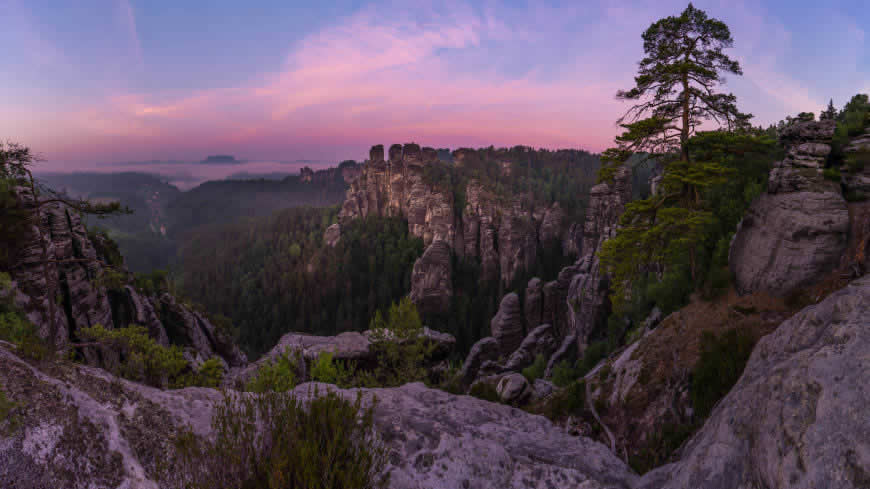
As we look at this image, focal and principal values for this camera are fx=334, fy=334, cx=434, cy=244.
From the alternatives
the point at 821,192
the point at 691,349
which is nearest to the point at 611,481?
the point at 691,349

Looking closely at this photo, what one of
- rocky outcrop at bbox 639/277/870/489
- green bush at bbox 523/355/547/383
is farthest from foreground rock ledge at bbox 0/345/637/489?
green bush at bbox 523/355/547/383

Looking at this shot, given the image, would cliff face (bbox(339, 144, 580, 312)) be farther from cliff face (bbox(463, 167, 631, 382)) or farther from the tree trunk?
the tree trunk

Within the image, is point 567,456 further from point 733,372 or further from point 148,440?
point 148,440

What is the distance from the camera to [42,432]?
12.7 ft

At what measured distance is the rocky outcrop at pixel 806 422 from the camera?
10.5 feet

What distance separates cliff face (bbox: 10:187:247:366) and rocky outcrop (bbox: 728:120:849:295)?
22508 millimetres

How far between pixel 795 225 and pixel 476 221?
79.7 metres

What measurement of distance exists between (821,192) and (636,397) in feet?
28.1

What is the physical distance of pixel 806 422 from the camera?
3.55 m

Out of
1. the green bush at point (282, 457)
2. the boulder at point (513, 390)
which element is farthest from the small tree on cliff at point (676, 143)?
the green bush at point (282, 457)

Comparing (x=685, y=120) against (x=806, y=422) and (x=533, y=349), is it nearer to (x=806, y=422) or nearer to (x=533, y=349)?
(x=806, y=422)

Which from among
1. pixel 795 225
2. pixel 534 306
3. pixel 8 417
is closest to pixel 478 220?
pixel 534 306

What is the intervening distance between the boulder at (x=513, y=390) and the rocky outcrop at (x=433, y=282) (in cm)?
5160

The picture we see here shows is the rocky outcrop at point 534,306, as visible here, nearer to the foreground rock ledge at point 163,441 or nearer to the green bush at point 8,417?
the foreground rock ledge at point 163,441
